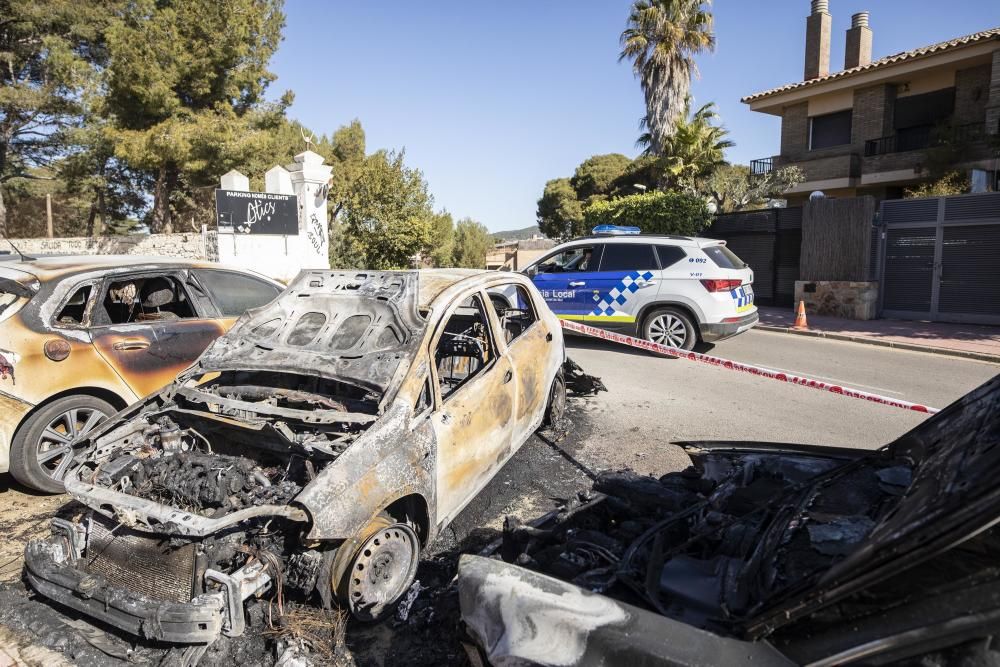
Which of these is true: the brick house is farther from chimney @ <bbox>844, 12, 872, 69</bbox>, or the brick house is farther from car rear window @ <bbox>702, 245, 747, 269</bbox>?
car rear window @ <bbox>702, 245, 747, 269</bbox>

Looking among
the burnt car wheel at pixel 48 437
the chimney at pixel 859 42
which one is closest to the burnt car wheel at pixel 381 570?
the burnt car wheel at pixel 48 437

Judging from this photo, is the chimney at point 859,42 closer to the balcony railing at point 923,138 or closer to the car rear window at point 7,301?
the balcony railing at point 923,138

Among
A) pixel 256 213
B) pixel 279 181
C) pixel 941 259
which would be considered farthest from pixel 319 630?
pixel 941 259

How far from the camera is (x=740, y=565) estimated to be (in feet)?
7.10

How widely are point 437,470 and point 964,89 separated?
24.1 metres

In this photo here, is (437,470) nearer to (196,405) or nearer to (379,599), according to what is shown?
(379,599)

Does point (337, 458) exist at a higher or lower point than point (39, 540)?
higher

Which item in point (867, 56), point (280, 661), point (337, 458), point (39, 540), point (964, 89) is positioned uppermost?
point (867, 56)

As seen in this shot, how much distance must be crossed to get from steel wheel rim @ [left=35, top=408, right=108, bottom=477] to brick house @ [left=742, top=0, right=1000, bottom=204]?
19.2m

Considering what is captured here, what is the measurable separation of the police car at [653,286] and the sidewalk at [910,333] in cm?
325

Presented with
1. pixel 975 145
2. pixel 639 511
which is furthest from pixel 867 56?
pixel 639 511

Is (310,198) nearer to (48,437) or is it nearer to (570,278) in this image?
(570,278)

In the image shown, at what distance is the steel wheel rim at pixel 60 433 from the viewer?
4379 millimetres

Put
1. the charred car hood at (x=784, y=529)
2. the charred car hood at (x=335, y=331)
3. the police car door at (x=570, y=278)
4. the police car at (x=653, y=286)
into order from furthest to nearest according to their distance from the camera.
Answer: the police car door at (x=570, y=278) → the police car at (x=653, y=286) → the charred car hood at (x=335, y=331) → the charred car hood at (x=784, y=529)
